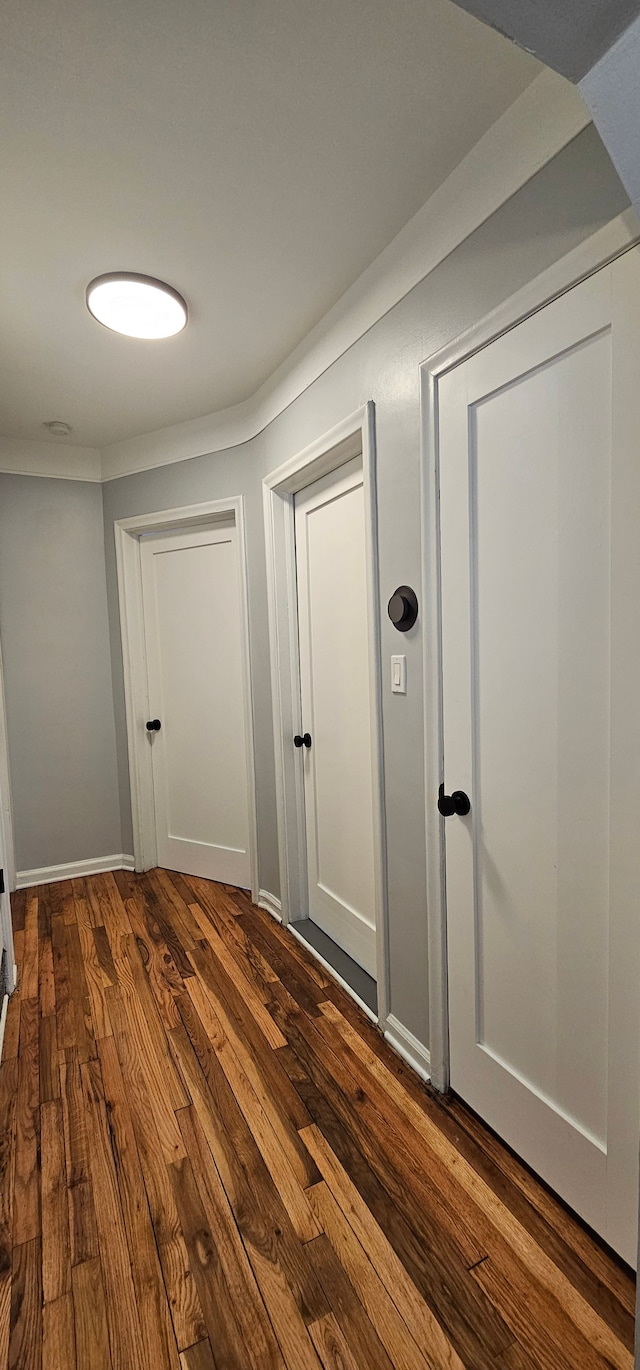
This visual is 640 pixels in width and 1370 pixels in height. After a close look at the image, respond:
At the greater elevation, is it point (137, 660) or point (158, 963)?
point (137, 660)

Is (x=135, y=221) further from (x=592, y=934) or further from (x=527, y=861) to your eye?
(x=592, y=934)

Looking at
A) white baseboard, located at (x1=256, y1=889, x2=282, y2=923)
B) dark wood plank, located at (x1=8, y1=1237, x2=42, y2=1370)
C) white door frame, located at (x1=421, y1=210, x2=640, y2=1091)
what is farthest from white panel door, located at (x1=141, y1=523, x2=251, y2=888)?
dark wood plank, located at (x1=8, y1=1237, x2=42, y2=1370)

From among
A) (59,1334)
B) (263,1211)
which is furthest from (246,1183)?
(59,1334)

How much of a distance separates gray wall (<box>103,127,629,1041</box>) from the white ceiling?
212 mm

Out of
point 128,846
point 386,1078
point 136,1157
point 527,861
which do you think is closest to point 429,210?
point 527,861

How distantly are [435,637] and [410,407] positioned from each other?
0.63 meters

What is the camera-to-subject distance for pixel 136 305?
1.68 m

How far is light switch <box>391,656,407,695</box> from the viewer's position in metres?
1.58

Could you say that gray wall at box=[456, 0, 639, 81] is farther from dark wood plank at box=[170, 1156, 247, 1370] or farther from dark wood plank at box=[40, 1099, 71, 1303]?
dark wood plank at box=[40, 1099, 71, 1303]

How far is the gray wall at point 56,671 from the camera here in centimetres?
297

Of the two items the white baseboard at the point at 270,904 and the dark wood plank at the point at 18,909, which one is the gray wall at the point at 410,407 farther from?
the dark wood plank at the point at 18,909

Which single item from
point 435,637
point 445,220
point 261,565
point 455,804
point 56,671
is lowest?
point 455,804

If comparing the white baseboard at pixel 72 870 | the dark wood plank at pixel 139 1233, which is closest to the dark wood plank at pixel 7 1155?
the dark wood plank at pixel 139 1233

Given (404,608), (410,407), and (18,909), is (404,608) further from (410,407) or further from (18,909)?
(18,909)
